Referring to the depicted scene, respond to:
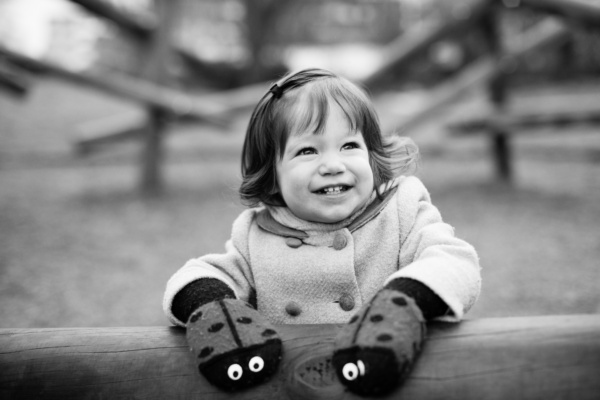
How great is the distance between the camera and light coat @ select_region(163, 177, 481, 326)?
128 centimetres

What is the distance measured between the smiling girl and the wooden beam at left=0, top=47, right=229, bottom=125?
3.40m

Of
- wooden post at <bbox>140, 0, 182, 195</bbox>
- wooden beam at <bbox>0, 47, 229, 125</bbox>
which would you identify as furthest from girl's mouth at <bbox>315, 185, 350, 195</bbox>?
wooden post at <bbox>140, 0, 182, 195</bbox>

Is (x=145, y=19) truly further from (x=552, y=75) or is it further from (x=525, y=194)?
(x=552, y=75)

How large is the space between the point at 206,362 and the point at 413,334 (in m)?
0.36

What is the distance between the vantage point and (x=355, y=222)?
4.39 ft

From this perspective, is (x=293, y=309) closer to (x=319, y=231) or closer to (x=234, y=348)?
(x=319, y=231)

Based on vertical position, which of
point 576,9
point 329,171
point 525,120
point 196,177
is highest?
point 576,9

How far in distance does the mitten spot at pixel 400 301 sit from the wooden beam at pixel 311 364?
9cm

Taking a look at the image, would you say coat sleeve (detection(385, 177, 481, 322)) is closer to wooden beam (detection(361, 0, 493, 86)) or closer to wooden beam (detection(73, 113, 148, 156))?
wooden beam (detection(361, 0, 493, 86))

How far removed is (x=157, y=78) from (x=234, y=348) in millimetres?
4659

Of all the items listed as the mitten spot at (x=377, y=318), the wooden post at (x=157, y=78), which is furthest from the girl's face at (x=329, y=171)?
the wooden post at (x=157, y=78)

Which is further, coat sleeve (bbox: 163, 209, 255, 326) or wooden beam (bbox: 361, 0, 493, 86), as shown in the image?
wooden beam (bbox: 361, 0, 493, 86)

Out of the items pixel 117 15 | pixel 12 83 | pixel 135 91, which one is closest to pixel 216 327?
pixel 12 83

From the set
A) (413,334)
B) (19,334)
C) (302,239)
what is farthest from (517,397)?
(19,334)
